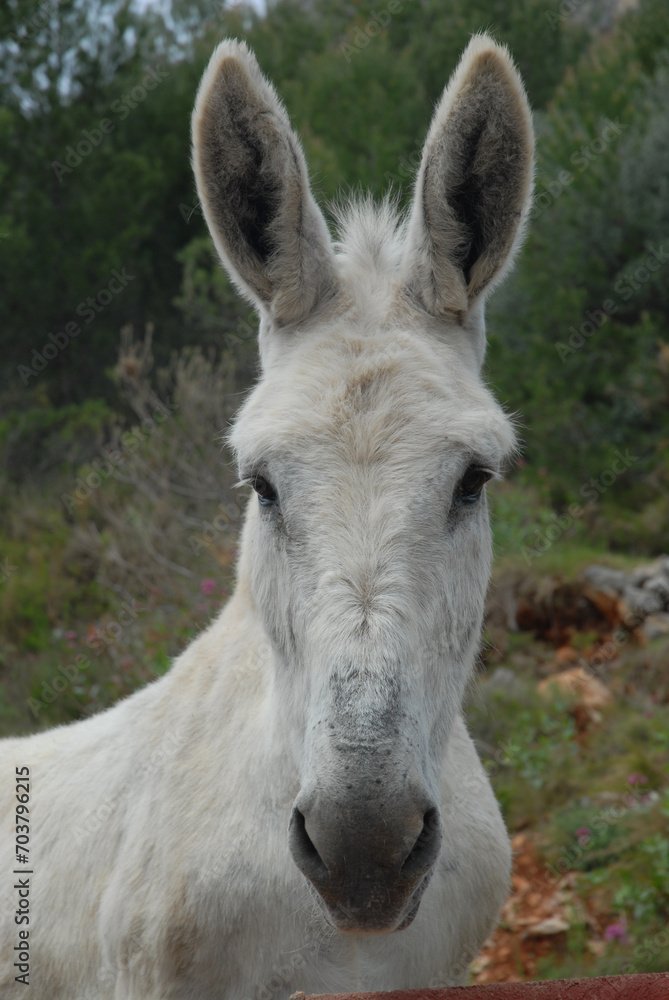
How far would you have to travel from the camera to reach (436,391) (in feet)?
7.07

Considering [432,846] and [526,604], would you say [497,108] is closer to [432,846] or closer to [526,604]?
[432,846]

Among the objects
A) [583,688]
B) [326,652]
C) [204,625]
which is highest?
[326,652]

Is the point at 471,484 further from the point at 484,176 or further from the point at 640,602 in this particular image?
the point at 640,602

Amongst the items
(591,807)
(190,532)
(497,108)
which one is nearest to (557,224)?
(190,532)

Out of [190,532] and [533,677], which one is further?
[190,532]

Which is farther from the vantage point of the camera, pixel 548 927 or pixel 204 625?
pixel 204 625

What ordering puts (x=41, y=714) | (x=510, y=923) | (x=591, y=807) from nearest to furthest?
(x=510, y=923), (x=591, y=807), (x=41, y=714)

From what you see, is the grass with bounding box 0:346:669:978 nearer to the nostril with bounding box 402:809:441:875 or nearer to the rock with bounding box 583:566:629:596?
the rock with bounding box 583:566:629:596

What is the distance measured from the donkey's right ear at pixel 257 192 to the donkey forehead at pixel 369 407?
22cm

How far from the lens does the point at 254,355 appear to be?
12688 millimetres

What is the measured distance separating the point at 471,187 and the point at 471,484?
3.14ft

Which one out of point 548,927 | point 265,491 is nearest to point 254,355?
point 548,927

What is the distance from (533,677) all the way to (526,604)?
3.52ft

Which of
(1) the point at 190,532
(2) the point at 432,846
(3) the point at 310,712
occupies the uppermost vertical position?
(3) the point at 310,712
